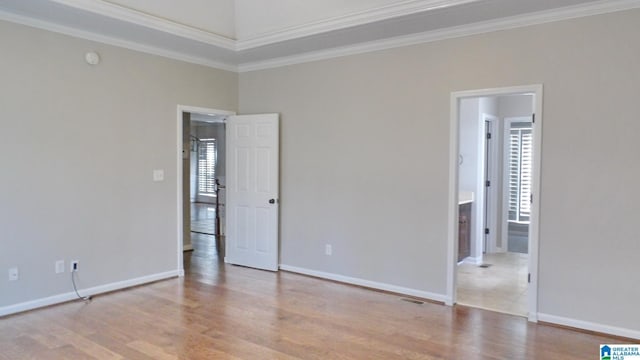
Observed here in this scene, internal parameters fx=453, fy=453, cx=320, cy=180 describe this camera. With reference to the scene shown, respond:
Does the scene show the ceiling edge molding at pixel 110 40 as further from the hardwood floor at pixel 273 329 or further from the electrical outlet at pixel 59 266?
the hardwood floor at pixel 273 329

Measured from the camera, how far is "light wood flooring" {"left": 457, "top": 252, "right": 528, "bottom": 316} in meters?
4.45

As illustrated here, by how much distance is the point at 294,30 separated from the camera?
15.3 ft

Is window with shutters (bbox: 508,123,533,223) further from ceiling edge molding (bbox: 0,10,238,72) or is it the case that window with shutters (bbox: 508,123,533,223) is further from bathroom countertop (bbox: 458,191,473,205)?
ceiling edge molding (bbox: 0,10,238,72)

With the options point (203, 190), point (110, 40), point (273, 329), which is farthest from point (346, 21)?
point (203, 190)

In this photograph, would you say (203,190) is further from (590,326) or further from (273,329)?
(590,326)

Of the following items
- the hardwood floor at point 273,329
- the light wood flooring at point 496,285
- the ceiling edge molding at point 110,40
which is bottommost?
the hardwood floor at point 273,329

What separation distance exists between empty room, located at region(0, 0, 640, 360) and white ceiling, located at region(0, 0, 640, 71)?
2 centimetres

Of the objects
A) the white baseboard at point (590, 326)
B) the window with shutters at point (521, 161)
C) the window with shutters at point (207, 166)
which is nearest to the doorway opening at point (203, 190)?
the window with shutters at point (207, 166)

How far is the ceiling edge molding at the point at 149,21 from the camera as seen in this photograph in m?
Result: 3.86

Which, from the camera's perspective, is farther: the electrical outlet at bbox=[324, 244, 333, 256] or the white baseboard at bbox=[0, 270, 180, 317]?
A: the electrical outlet at bbox=[324, 244, 333, 256]

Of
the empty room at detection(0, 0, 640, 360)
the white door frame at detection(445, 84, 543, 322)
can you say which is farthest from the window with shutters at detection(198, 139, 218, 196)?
the white door frame at detection(445, 84, 543, 322)

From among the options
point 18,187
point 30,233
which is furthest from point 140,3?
point 30,233

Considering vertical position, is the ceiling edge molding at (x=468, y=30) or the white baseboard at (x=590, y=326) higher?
the ceiling edge molding at (x=468, y=30)

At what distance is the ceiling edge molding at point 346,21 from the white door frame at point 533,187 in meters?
0.92
